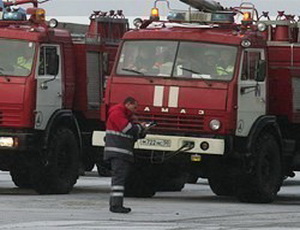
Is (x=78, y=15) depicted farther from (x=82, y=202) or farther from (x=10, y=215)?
(x=10, y=215)

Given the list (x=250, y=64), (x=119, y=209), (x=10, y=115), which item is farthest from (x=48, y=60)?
(x=119, y=209)

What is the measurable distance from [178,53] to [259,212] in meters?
3.16

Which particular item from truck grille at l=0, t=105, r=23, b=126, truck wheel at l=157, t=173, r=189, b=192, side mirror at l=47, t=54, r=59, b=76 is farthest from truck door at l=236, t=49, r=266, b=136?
truck grille at l=0, t=105, r=23, b=126

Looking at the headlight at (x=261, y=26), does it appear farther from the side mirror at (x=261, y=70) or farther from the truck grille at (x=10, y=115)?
the truck grille at (x=10, y=115)

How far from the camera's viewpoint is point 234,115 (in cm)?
2081

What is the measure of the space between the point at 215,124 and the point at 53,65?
3.07m

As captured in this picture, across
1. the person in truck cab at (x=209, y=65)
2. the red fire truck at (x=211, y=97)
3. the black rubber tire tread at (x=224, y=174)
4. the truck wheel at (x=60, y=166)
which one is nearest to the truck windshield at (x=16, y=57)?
the truck wheel at (x=60, y=166)

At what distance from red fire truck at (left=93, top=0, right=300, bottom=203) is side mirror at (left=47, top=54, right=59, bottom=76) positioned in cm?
129

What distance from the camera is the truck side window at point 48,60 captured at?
22.1 m

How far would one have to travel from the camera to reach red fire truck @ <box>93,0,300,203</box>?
20844 millimetres

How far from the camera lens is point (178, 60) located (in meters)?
21.3

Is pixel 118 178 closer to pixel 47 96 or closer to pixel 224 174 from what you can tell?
pixel 224 174

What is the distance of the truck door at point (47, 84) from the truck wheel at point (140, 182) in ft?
5.26

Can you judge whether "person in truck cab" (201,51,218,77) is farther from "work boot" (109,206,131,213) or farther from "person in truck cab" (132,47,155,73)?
"work boot" (109,206,131,213)
